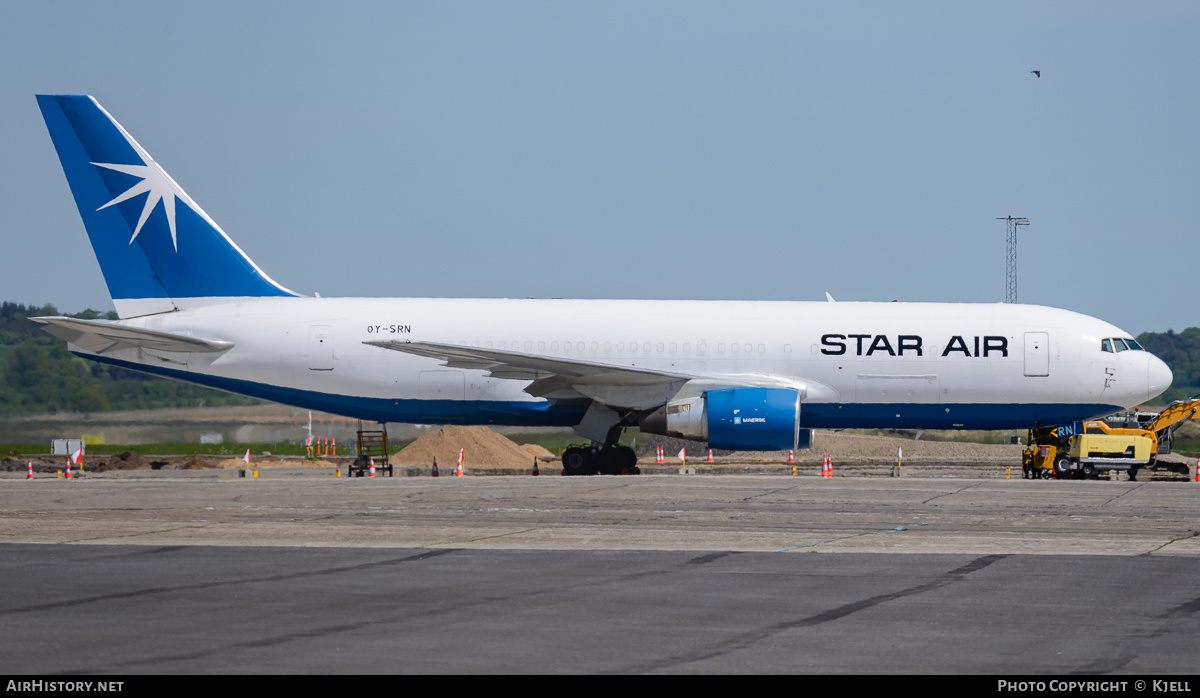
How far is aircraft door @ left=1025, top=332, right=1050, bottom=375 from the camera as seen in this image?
27422 mm

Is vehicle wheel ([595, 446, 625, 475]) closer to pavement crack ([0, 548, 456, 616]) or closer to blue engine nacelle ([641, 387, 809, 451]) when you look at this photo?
blue engine nacelle ([641, 387, 809, 451])

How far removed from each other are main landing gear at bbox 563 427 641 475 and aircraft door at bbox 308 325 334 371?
19.1ft

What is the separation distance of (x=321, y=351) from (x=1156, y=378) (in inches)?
755

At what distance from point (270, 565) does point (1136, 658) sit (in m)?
8.08

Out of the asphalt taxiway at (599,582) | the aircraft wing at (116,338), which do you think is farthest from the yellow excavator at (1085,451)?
the aircraft wing at (116,338)

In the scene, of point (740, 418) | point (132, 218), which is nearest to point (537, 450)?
point (740, 418)

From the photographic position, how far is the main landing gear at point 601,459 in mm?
27703

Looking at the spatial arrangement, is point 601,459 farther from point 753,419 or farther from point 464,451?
point 464,451

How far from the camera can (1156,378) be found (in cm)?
2792

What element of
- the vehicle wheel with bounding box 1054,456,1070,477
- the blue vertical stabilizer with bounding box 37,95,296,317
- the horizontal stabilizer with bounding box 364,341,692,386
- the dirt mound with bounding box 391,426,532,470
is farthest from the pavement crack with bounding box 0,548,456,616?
the dirt mound with bounding box 391,426,532,470

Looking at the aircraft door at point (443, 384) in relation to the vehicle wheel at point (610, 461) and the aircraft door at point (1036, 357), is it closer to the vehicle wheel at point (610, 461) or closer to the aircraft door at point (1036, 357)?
the vehicle wheel at point (610, 461)
